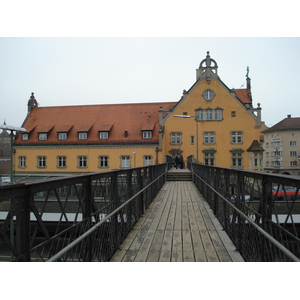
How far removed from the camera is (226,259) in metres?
5.04

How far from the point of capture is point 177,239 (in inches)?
248

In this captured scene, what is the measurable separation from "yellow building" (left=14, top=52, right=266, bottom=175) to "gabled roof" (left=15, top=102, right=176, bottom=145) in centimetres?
17

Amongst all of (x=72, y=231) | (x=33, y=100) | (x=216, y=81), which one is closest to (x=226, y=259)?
(x=72, y=231)

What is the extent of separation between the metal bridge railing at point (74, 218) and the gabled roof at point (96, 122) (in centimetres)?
3837

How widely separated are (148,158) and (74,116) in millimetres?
16550

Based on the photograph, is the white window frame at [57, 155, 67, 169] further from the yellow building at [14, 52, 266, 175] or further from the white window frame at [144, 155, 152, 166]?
the white window frame at [144, 155, 152, 166]

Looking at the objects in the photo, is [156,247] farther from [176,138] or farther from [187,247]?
[176,138]

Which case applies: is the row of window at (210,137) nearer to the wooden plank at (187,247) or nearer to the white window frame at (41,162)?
the white window frame at (41,162)

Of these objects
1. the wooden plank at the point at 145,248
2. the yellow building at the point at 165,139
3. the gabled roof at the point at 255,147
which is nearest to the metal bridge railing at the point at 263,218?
the wooden plank at the point at 145,248

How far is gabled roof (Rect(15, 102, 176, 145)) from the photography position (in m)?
46.4

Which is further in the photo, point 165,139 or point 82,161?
point 82,161

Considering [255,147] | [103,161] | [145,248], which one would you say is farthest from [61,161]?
[145,248]

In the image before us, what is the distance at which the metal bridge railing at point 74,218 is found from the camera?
267cm

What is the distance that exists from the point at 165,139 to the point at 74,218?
41.2m
